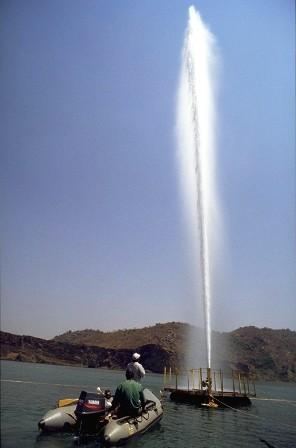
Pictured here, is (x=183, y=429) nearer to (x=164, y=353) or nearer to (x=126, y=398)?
(x=126, y=398)

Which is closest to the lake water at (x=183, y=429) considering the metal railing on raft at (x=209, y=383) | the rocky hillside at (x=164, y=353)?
the metal railing on raft at (x=209, y=383)

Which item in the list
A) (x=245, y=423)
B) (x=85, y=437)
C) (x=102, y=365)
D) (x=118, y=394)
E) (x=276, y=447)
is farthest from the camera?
(x=102, y=365)

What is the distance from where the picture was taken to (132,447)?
1600cm

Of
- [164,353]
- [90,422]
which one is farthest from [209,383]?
[164,353]

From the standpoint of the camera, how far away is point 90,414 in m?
15.9

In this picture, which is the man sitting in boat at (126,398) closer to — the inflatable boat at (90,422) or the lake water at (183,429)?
the inflatable boat at (90,422)

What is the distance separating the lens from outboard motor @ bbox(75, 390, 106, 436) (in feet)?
52.0

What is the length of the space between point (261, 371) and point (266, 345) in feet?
69.9

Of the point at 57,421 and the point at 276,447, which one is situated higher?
the point at 57,421

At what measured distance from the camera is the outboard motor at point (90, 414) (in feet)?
52.0

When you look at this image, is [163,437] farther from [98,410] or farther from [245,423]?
[245,423]

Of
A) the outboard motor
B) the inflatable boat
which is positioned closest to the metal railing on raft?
the inflatable boat

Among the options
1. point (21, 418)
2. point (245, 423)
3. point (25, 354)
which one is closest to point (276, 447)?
point (245, 423)

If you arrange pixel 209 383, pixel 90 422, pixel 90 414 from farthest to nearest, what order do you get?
pixel 209 383 < pixel 90 422 < pixel 90 414
